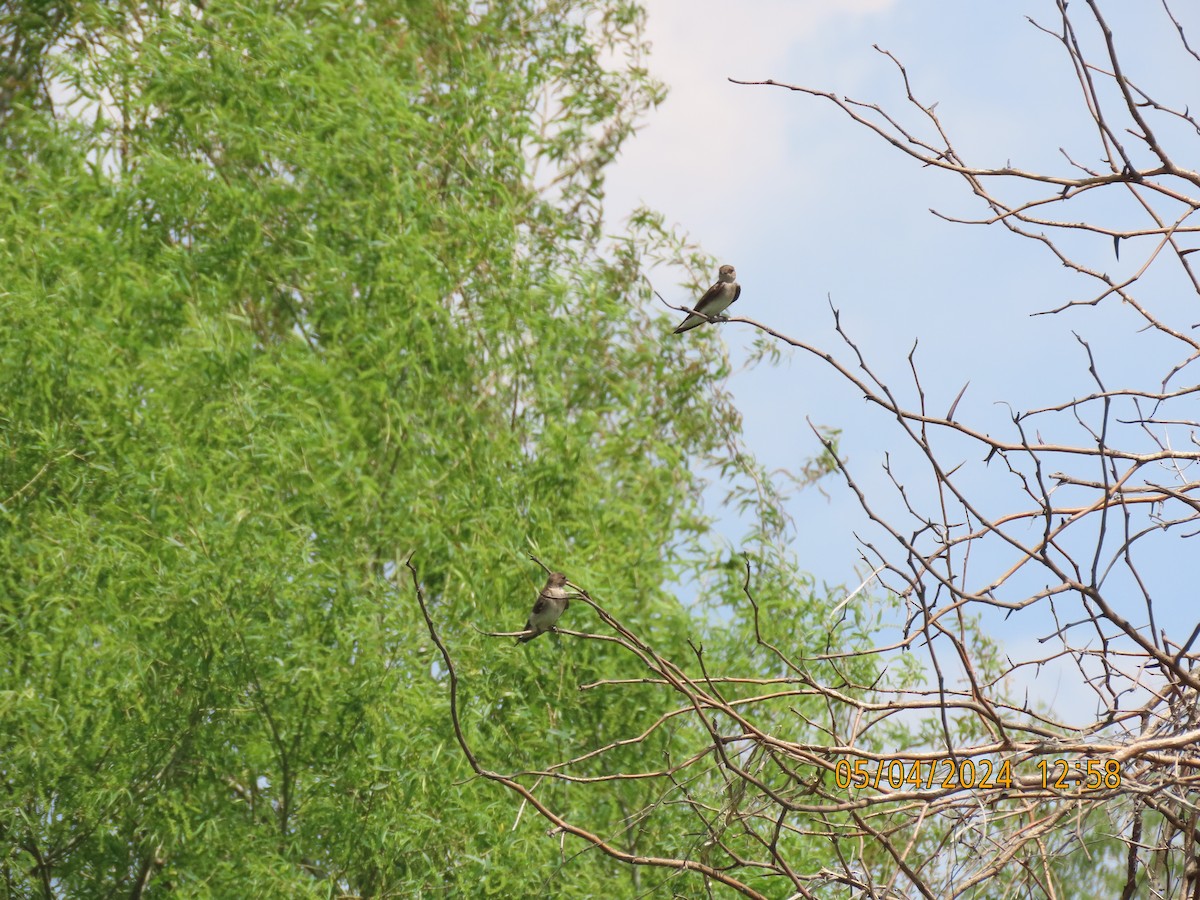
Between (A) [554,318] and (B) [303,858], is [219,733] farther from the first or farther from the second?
(A) [554,318]

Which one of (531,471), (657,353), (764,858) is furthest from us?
(657,353)

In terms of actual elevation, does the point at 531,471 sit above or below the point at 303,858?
above

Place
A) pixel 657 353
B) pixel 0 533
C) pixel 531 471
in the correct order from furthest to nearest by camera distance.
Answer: pixel 657 353, pixel 531 471, pixel 0 533

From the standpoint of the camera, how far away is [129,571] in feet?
21.9

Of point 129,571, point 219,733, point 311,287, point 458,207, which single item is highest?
point 458,207

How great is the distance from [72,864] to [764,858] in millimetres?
3387

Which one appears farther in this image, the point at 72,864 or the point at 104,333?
the point at 104,333

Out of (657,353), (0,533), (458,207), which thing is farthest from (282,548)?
(657,353)
